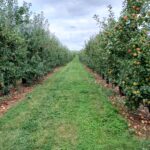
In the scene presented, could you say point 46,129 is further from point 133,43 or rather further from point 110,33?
point 110,33

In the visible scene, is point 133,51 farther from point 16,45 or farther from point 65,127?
point 16,45

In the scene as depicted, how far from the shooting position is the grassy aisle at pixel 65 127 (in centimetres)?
654

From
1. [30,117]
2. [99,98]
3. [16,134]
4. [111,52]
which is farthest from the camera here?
[99,98]

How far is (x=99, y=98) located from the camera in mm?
12156

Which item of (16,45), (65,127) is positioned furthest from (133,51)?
(16,45)

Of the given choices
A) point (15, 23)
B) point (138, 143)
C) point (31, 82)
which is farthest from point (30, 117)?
point (31, 82)

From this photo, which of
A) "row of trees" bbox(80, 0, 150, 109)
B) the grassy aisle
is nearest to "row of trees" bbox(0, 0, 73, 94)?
the grassy aisle

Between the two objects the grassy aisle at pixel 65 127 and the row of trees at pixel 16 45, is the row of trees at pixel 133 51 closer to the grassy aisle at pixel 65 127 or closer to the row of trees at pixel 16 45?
the grassy aisle at pixel 65 127

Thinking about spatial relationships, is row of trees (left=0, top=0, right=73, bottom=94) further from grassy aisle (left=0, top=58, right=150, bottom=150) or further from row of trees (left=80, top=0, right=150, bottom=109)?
row of trees (left=80, top=0, right=150, bottom=109)

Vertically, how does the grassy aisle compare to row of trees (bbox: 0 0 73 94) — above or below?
below

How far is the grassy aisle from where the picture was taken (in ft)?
21.4

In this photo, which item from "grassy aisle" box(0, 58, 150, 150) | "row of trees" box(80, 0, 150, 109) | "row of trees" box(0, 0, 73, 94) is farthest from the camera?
"row of trees" box(0, 0, 73, 94)

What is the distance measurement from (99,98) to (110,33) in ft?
9.63

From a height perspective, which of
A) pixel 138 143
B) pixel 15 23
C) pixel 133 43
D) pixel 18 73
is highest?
pixel 15 23
